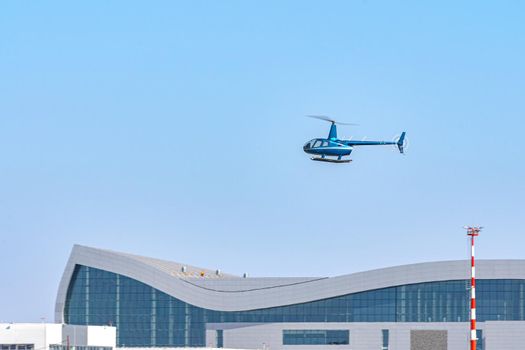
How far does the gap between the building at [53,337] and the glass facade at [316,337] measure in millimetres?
26725

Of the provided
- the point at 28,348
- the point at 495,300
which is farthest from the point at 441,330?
the point at 28,348

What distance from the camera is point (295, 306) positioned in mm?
169000

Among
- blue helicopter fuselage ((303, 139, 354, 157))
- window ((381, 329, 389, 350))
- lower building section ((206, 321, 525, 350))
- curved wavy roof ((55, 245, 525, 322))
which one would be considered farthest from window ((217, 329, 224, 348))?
blue helicopter fuselage ((303, 139, 354, 157))

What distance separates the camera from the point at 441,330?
161625mm

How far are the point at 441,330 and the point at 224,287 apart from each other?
3068cm

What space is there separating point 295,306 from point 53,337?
36.9 m

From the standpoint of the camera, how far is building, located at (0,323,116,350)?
13875cm

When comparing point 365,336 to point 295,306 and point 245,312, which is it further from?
point 245,312

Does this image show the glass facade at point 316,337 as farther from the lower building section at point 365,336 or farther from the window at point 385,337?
the window at point 385,337

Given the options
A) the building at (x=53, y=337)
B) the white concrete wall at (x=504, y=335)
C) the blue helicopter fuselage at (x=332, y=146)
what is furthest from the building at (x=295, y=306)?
the blue helicopter fuselage at (x=332, y=146)

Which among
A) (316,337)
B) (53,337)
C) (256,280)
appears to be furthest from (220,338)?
(53,337)

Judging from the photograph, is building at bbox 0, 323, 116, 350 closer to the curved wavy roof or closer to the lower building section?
the lower building section

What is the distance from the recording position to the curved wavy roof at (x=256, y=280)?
162 meters

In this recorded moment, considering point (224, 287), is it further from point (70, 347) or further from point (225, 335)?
point (70, 347)
